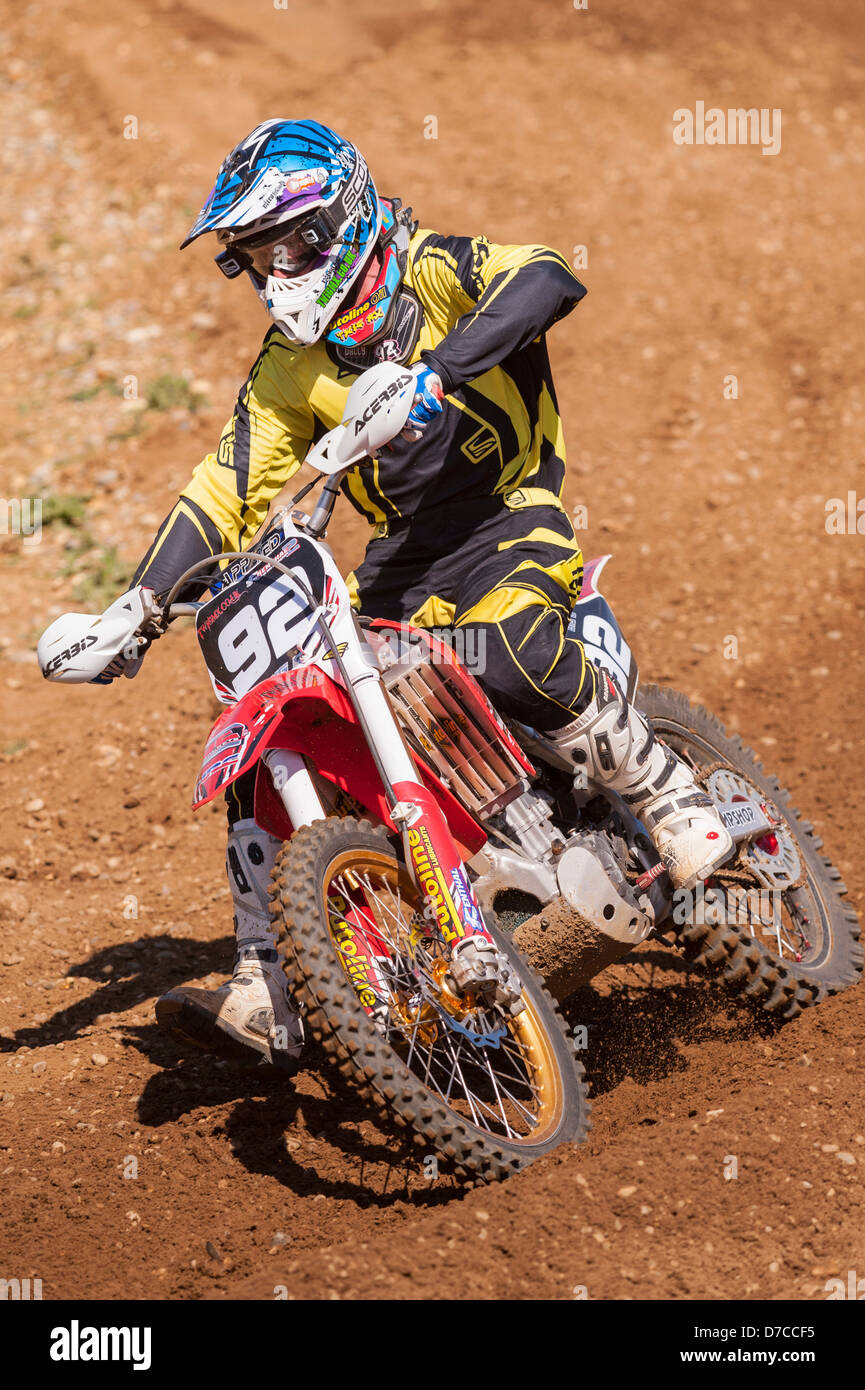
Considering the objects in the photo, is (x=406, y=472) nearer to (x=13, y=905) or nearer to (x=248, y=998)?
(x=248, y=998)

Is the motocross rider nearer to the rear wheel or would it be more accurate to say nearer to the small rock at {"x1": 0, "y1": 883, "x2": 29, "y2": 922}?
the rear wheel

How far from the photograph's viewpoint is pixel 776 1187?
371cm

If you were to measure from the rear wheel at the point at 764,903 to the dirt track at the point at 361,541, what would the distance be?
6.4 inches

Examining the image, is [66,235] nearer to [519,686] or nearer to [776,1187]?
[519,686]

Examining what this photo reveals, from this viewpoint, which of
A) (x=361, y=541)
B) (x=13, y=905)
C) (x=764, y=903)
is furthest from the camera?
(x=361, y=541)

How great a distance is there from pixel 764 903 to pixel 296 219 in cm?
291

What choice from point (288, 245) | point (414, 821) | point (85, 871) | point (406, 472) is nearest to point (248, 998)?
point (414, 821)

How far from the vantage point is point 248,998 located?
4281 mm

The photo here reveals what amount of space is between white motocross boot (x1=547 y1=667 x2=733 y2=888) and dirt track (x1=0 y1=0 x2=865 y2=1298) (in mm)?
726

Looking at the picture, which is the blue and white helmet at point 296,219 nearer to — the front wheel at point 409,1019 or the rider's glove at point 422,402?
the rider's glove at point 422,402

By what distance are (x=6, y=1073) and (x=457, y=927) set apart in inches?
72.4

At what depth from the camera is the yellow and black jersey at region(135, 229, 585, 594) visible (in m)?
4.50
